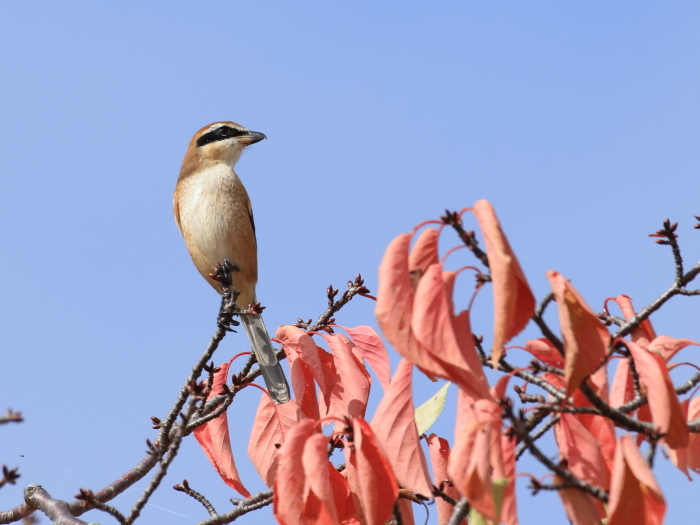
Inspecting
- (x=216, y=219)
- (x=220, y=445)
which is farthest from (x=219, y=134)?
(x=220, y=445)

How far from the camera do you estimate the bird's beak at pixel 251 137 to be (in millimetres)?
6641

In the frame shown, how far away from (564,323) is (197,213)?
4629mm

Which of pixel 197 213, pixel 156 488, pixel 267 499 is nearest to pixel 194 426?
pixel 267 499

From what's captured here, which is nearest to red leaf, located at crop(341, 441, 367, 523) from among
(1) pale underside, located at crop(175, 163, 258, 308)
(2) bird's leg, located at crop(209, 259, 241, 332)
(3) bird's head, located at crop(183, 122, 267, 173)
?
(2) bird's leg, located at crop(209, 259, 241, 332)

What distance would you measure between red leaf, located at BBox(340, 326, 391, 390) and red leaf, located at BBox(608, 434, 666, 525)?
4.84 ft

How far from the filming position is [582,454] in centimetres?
179

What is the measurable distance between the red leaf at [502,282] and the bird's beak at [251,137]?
526 cm

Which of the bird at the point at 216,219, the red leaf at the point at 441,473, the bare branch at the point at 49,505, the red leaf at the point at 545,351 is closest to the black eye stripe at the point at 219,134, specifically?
the bird at the point at 216,219

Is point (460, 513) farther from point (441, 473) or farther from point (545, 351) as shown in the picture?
point (441, 473)

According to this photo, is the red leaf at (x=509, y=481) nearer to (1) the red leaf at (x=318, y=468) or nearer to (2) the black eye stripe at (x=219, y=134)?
(1) the red leaf at (x=318, y=468)

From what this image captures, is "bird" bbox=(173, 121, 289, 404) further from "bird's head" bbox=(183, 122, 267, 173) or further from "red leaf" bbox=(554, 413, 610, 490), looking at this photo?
"red leaf" bbox=(554, 413, 610, 490)

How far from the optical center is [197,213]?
5.89 meters

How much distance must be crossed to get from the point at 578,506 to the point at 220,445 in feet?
5.83

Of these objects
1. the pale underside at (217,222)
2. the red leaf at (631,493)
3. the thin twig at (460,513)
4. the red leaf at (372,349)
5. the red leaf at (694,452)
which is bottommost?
the red leaf at (631,493)
